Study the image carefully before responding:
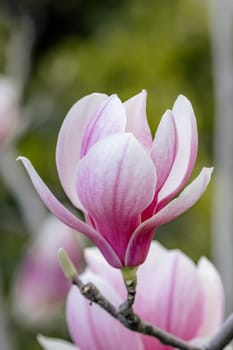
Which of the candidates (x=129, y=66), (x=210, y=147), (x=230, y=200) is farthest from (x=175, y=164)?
(x=129, y=66)

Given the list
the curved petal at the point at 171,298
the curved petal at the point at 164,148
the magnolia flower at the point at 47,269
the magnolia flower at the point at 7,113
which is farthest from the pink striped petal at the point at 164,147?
the magnolia flower at the point at 7,113

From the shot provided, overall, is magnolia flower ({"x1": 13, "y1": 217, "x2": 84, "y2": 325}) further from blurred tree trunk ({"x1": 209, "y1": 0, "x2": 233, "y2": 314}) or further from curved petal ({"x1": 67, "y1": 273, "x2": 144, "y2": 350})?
curved petal ({"x1": 67, "y1": 273, "x2": 144, "y2": 350})

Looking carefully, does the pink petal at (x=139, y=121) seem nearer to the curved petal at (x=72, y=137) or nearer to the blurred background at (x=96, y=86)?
the curved petal at (x=72, y=137)

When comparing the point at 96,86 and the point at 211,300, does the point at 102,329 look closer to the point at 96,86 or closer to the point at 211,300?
the point at 211,300

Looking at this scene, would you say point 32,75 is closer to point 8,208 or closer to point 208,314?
point 8,208

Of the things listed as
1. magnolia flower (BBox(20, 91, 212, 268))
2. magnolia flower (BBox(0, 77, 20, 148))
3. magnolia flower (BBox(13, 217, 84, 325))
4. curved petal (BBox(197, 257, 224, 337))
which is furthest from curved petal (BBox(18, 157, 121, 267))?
magnolia flower (BBox(0, 77, 20, 148))

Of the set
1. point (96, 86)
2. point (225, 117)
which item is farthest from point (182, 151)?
point (96, 86)
